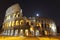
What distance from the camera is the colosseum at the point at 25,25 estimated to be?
3550 centimetres

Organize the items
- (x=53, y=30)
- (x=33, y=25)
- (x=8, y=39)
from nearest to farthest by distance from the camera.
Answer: (x=8, y=39) → (x=33, y=25) → (x=53, y=30)

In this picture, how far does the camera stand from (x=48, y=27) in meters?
39.7

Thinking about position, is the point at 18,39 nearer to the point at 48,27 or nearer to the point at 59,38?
the point at 59,38

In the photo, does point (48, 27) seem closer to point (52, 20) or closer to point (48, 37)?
point (52, 20)

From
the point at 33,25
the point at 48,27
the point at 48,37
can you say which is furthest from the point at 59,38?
the point at 48,27

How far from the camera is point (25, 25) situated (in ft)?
119

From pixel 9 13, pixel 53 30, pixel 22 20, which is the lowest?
pixel 53 30

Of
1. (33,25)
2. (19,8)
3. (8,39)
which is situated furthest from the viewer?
(19,8)

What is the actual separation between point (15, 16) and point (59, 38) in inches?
1538

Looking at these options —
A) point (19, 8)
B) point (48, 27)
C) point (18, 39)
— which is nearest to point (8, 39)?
point (18, 39)

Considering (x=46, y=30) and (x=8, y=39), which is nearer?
(x=8, y=39)

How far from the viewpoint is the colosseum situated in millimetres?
35500

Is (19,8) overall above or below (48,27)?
above

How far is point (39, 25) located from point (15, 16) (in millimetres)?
8203
